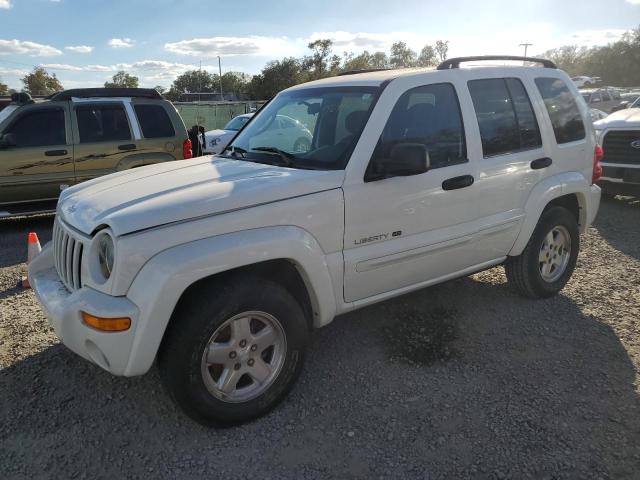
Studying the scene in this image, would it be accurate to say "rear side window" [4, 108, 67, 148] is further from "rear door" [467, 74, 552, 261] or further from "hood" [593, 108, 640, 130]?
"hood" [593, 108, 640, 130]

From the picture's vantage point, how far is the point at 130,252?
249 cm

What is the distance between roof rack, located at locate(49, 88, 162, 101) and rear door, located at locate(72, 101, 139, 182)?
0.43 ft

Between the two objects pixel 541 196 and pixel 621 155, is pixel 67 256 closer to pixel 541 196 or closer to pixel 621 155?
pixel 541 196

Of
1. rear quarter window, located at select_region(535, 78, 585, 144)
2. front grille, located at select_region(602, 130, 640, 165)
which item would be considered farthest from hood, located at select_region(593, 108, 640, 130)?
rear quarter window, located at select_region(535, 78, 585, 144)

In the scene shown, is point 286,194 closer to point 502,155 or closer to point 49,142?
point 502,155

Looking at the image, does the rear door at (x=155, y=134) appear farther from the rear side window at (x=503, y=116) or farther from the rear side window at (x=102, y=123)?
the rear side window at (x=503, y=116)

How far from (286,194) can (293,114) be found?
122cm

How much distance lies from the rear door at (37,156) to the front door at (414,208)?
5.81 meters

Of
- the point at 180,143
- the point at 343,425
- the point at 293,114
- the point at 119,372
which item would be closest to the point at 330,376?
the point at 343,425

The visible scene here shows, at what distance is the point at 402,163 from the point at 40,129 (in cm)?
636

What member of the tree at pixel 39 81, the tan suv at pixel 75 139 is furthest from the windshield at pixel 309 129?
the tree at pixel 39 81

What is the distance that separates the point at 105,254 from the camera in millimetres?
2680

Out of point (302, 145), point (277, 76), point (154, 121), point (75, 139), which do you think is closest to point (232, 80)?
point (277, 76)

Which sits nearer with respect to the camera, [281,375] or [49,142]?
[281,375]
